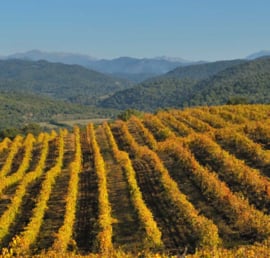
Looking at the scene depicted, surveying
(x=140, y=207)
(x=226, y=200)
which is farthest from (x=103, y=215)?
(x=226, y=200)

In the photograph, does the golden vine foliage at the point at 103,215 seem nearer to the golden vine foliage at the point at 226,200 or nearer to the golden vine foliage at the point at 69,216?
the golden vine foliage at the point at 69,216

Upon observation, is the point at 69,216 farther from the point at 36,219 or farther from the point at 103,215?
the point at 103,215

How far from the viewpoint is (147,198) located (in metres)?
41.6

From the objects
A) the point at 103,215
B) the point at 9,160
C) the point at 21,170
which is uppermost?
the point at 103,215

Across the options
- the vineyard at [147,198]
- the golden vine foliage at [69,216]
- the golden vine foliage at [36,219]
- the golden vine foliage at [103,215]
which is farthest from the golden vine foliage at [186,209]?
the golden vine foliage at [36,219]

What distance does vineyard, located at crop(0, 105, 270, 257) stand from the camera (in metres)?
31.0

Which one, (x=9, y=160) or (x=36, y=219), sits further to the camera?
(x=9, y=160)

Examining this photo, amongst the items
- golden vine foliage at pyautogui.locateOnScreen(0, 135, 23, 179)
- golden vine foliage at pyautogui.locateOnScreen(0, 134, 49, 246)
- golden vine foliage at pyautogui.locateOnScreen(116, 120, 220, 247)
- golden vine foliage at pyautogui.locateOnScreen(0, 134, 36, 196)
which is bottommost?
golden vine foliage at pyautogui.locateOnScreen(0, 135, 23, 179)

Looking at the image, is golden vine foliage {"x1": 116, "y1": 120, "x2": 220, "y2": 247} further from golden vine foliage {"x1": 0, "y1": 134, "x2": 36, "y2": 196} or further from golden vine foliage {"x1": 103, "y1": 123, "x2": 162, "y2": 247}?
golden vine foliage {"x1": 0, "y1": 134, "x2": 36, "y2": 196}

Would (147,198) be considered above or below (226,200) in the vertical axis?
below

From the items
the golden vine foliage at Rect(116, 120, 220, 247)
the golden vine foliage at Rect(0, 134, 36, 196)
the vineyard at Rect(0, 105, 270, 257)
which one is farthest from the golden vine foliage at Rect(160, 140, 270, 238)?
the golden vine foliage at Rect(0, 134, 36, 196)

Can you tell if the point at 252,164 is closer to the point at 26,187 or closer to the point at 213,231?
the point at 213,231

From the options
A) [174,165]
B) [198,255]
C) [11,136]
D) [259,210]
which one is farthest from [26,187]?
[11,136]

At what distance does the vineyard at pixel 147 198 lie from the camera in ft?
102
